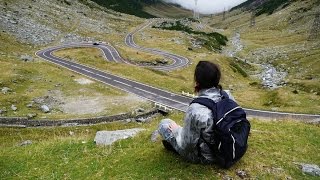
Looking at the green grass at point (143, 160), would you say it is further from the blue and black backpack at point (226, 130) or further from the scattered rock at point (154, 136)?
the blue and black backpack at point (226, 130)

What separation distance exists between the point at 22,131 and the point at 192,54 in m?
90.4

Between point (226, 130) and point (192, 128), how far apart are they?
42.9 inches

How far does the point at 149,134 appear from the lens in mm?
17953

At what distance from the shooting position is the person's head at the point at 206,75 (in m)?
12.2

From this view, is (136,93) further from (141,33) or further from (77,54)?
(141,33)

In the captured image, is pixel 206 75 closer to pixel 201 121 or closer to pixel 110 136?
pixel 201 121

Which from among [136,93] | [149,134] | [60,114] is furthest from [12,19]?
[149,134]

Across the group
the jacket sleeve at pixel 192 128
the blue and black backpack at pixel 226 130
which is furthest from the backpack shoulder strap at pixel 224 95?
the jacket sleeve at pixel 192 128

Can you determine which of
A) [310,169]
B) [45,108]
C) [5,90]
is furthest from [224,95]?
[5,90]

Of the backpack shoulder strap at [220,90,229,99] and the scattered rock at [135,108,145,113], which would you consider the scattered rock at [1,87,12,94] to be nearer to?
the scattered rock at [135,108,145,113]

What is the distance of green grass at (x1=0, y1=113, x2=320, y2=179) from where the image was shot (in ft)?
45.0

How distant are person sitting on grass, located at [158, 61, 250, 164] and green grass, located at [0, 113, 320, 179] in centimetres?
62

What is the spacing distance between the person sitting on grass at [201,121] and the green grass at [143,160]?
62cm

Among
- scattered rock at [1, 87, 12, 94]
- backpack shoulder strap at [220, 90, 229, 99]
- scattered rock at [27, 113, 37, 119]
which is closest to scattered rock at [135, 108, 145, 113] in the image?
scattered rock at [27, 113, 37, 119]
